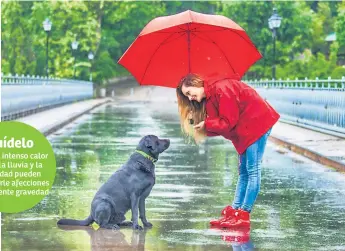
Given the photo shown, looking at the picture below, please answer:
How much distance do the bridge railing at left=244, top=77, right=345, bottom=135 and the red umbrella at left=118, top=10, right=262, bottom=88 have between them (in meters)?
12.4

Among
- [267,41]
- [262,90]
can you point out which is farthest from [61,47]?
[262,90]

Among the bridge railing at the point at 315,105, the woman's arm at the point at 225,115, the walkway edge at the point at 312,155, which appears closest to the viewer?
the woman's arm at the point at 225,115

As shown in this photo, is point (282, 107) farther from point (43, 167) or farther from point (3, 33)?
point (3, 33)

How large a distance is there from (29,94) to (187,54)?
25.8 m

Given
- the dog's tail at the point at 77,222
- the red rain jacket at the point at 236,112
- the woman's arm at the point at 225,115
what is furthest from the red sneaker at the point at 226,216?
the dog's tail at the point at 77,222

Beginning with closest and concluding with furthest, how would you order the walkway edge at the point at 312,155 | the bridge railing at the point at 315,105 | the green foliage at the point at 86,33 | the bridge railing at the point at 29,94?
the walkway edge at the point at 312,155 < the bridge railing at the point at 315,105 < the bridge railing at the point at 29,94 < the green foliage at the point at 86,33

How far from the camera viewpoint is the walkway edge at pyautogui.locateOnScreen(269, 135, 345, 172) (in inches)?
669

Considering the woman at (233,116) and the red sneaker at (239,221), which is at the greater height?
the woman at (233,116)

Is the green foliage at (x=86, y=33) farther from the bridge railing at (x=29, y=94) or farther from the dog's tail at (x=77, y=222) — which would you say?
the dog's tail at (x=77, y=222)

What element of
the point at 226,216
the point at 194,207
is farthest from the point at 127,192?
the point at 194,207

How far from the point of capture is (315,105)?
2728cm

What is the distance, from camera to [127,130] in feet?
95.7

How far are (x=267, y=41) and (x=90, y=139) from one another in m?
58.0

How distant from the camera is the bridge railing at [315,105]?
24.1 metres
